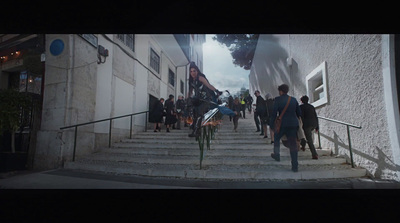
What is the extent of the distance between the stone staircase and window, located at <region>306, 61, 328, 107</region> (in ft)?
3.55

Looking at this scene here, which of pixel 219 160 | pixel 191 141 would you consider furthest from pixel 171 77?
pixel 219 160

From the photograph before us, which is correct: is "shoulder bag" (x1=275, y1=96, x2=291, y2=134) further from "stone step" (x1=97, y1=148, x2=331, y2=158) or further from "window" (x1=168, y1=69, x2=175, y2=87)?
"window" (x1=168, y1=69, x2=175, y2=87)

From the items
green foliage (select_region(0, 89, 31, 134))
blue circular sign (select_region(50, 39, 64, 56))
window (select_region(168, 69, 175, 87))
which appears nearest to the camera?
green foliage (select_region(0, 89, 31, 134))

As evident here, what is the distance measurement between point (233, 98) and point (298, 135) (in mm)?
4100

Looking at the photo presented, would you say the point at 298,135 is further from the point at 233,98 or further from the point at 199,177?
the point at 233,98

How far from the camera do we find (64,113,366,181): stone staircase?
8.03ft

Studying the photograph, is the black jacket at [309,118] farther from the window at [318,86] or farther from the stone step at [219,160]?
the window at [318,86]

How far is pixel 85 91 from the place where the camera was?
4.02m

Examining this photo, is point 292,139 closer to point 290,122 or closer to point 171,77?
point 290,122

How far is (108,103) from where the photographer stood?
4.68 m

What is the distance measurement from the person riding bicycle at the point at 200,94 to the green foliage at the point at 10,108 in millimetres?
2827

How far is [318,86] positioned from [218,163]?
292cm

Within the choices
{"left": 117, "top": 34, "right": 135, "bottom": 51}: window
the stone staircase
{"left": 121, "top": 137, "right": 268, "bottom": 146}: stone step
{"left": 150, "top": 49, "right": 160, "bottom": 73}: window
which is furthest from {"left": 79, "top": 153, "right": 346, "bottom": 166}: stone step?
{"left": 150, "top": 49, "right": 160, "bottom": 73}: window

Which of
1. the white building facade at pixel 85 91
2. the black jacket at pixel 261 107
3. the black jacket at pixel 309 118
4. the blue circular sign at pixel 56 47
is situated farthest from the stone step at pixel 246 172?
the blue circular sign at pixel 56 47
